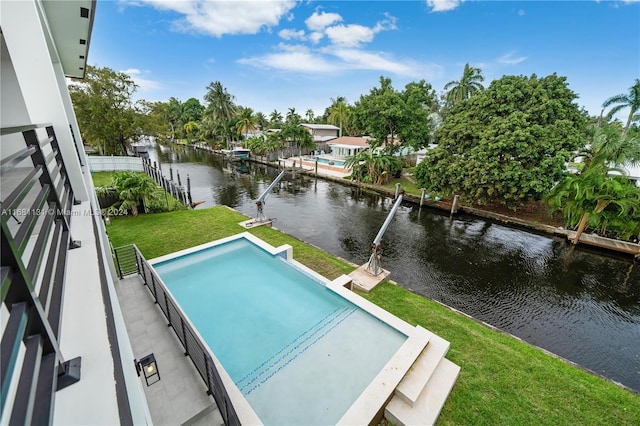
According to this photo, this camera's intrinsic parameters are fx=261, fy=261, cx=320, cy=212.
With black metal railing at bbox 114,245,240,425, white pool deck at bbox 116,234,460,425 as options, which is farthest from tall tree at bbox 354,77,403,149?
black metal railing at bbox 114,245,240,425

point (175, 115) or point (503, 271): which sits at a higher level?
point (175, 115)

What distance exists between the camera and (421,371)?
4.95m

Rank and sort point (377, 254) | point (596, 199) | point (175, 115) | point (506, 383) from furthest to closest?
point (175, 115) < point (596, 199) < point (377, 254) < point (506, 383)

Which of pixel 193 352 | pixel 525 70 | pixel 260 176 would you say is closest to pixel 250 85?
pixel 260 176

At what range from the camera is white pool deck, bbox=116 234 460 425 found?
382cm

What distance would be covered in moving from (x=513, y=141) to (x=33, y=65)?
18.8m

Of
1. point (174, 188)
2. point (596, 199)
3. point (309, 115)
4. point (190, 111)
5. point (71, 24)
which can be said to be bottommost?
point (174, 188)

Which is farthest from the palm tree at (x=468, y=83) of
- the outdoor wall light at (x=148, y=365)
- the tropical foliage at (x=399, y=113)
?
the outdoor wall light at (x=148, y=365)

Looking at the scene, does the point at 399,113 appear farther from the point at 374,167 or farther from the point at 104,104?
the point at 104,104

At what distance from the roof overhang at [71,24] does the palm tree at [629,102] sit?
31.0 meters

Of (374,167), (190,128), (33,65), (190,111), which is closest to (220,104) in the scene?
(190,128)

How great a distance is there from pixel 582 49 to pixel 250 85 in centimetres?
5684

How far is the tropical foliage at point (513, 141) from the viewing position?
14.4 meters

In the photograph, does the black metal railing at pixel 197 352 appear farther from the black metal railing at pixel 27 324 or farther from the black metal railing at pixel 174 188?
the black metal railing at pixel 174 188
